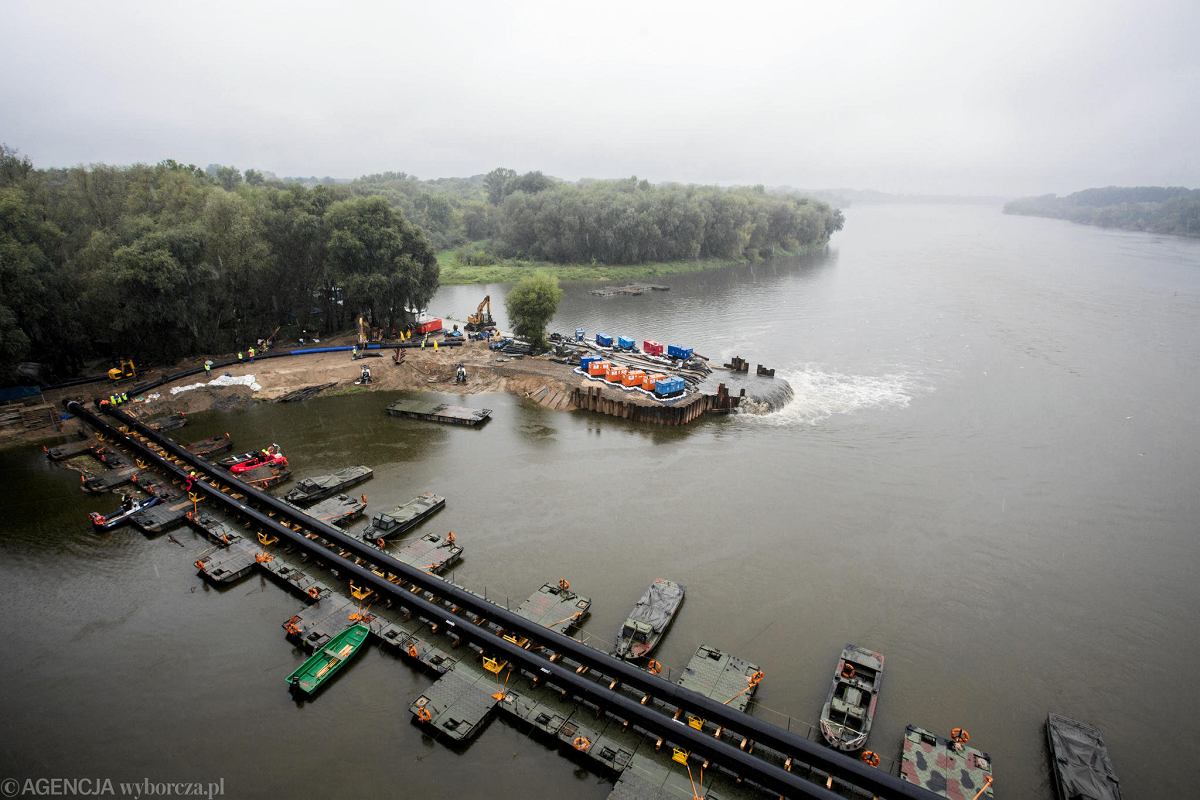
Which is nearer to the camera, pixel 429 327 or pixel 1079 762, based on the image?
pixel 1079 762

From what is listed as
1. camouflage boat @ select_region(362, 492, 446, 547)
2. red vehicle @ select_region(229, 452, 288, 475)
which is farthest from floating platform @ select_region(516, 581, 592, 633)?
red vehicle @ select_region(229, 452, 288, 475)

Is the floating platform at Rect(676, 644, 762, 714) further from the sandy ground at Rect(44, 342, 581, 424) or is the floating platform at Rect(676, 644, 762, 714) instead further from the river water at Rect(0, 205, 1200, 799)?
the sandy ground at Rect(44, 342, 581, 424)

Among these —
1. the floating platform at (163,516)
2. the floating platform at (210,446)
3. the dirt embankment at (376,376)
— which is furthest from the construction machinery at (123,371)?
the floating platform at (163,516)

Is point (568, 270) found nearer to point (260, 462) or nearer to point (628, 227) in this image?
point (628, 227)

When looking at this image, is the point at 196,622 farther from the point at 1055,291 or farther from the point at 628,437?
the point at 1055,291

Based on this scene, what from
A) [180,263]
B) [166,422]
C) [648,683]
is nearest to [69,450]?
[166,422]
